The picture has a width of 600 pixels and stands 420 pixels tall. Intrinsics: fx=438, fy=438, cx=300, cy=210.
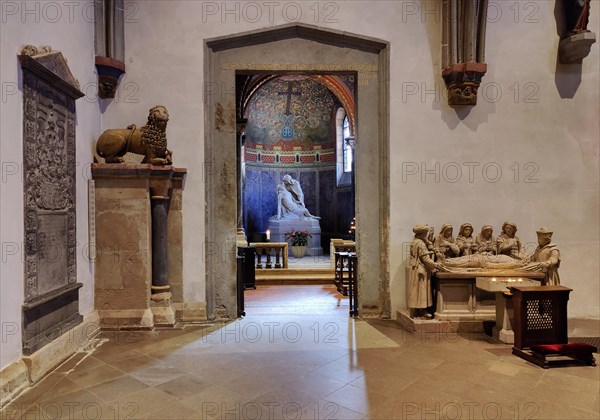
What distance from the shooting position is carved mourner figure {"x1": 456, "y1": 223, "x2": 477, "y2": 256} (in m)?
5.92

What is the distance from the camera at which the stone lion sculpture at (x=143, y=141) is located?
5.52 metres

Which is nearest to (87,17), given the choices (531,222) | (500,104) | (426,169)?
(426,169)

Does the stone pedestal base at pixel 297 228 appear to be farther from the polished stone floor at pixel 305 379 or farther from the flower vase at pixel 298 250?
the polished stone floor at pixel 305 379

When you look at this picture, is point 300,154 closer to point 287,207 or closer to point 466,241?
point 287,207

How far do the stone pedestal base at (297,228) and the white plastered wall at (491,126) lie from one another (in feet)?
30.4

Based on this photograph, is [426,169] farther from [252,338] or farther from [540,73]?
[252,338]

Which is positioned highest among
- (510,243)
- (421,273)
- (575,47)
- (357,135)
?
(575,47)

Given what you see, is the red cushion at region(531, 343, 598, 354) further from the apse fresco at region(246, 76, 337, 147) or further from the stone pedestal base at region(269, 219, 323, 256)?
the apse fresco at region(246, 76, 337, 147)

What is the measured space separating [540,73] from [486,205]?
2085 millimetres

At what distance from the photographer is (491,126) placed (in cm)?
634

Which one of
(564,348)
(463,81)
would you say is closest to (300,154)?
(463,81)

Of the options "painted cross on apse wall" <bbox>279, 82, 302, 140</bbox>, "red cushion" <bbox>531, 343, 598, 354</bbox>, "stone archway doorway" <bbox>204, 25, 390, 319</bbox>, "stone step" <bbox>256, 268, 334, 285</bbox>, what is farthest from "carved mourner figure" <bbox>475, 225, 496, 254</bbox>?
"painted cross on apse wall" <bbox>279, 82, 302, 140</bbox>

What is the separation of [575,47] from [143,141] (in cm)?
604

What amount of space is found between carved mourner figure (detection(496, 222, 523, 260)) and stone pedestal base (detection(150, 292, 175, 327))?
4.49m
